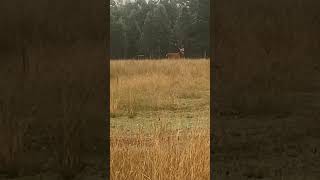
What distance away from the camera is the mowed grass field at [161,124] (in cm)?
362

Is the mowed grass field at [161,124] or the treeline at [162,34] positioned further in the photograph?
the treeline at [162,34]

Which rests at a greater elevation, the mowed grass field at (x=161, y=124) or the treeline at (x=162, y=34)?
the treeline at (x=162, y=34)

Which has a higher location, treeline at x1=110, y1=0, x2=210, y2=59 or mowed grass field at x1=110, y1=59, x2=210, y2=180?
treeline at x1=110, y1=0, x2=210, y2=59

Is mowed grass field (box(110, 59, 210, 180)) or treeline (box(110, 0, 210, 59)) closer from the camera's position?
mowed grass field (box(110, 59, 210, 180))

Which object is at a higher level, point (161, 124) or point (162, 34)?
point (162, 34)

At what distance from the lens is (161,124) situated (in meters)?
4.31

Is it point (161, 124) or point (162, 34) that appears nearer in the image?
point (161, 124)

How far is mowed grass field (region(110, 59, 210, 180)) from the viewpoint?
142 inches
